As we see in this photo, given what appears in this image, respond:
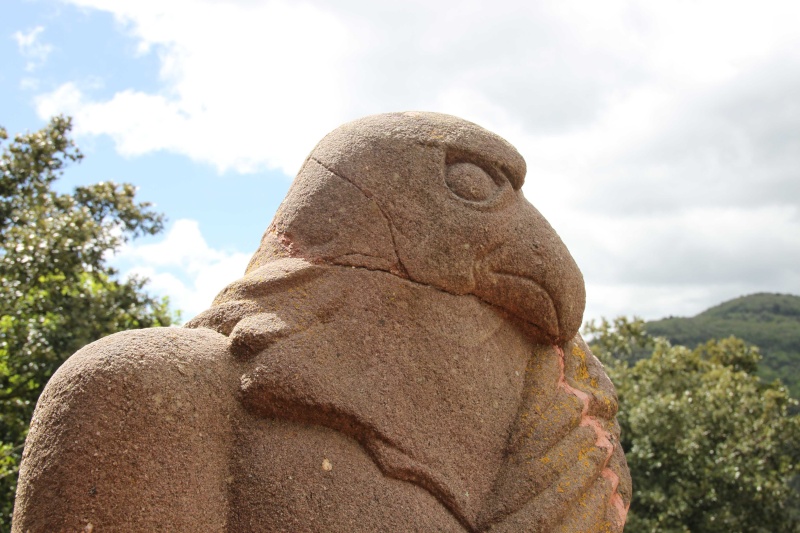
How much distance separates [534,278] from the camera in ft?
10.1

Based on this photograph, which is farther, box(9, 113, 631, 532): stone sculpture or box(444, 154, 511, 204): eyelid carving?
box(444, 154, 511, 204): eyelid carving

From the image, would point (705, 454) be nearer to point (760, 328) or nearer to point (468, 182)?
point (468, 182)

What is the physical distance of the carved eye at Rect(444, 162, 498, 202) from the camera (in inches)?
119

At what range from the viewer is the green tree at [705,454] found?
383 inches

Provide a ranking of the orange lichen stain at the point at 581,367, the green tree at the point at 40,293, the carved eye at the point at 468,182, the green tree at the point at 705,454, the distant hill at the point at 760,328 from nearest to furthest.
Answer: the carved eye at the point at 468,182, the orange lichen stain at the point at 581,367, the green tree at the point at 40,293, the green tree at the point at 705,454, the distant hill at the point at 760,328

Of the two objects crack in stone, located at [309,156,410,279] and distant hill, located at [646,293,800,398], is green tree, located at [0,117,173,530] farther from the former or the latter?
distant hill, located at [646,293,800,398]

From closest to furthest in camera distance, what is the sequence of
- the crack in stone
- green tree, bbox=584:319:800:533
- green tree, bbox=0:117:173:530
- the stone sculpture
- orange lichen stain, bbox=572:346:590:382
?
the stone sculpture
the crack in stone
orange lichen stain, bbox=572:346:590:382
green tree, bbox=0:117:173:530
green tree, bbox=584:319:800:533

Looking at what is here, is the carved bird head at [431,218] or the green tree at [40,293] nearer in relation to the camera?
the carved bird head at [431,218]

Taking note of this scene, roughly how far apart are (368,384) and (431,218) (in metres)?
0.70

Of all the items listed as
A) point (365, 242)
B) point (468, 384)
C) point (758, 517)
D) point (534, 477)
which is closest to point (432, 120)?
point (365, 242)

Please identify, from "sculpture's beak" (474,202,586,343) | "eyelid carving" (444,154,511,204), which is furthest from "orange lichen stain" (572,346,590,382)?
"eyelid carving" (444,154,511,204)

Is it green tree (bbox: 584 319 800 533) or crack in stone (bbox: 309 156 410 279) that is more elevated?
crack in stone (bbox: 309 156 410 279)

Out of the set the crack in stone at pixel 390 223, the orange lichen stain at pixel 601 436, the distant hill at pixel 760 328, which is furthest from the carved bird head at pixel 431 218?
the distant hill at pixel 760 328

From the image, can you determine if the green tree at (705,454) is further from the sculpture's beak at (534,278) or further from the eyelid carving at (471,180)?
the eyelid carving at (471,180)
